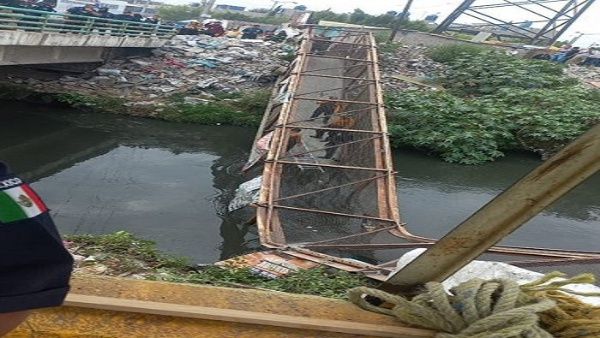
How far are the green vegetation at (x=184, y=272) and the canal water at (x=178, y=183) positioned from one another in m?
1.46

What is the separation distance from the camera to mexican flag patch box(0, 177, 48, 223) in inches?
33.9

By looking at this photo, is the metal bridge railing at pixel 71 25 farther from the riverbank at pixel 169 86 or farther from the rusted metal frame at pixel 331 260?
the rusted metal frame at pixel 331 260

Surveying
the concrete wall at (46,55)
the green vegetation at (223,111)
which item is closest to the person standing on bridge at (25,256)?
the concrete wall at (46,55)

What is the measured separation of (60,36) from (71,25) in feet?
2.02

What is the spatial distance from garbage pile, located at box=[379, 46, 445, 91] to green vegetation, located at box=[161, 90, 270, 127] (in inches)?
174

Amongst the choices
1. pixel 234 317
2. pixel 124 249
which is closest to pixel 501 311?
pixel 234 317

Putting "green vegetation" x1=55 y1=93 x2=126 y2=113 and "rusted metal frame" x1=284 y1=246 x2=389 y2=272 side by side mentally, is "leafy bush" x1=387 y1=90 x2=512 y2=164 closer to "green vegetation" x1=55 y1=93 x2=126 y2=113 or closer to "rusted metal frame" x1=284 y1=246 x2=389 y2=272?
"green vegetation" x1=55 y1=93 x2=126 y2=113

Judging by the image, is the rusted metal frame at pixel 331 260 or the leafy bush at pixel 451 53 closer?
the rusted metal frame at pixel 331 260

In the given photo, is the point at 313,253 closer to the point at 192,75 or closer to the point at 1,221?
the point at 1,221

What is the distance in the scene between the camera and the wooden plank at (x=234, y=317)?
1832 mm

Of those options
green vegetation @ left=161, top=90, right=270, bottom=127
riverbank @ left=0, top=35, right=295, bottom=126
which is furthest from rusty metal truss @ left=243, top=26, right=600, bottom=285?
riverbank @ left=0, top=35, right=295, bottom=126

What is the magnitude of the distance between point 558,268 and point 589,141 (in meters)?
3.51

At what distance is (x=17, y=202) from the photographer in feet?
2.88

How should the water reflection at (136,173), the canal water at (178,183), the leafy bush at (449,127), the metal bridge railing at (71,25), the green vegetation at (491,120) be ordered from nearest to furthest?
the water reflection at (136,173) → the canal water at (178,183) → the metal bridge railing at (71,25) → the leafy bush at (449,127) → the green vegetation at (491,120)
